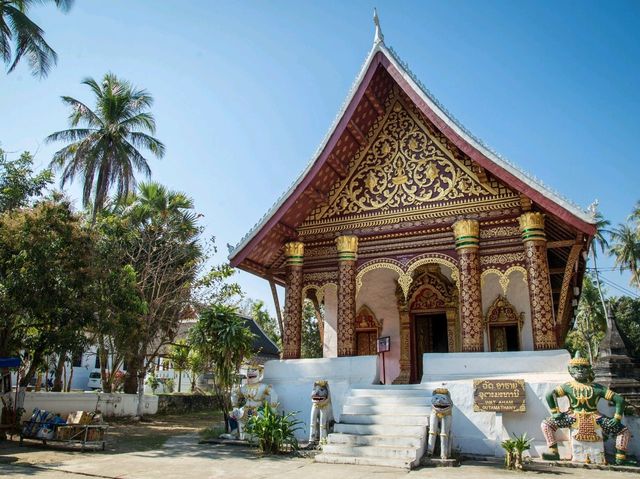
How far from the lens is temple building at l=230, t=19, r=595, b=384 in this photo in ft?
33.3

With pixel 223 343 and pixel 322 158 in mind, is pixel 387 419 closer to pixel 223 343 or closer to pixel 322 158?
pixel 223 343

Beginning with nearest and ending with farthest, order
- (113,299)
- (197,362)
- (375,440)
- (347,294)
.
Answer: (375,440)
(347,294)
(113,299)
(197,362)

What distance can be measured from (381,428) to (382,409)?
1.89ft

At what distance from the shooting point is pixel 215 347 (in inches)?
457

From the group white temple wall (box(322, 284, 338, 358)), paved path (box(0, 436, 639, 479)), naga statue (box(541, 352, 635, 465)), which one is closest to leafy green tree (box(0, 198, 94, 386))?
paved path (box(0, 436, 639, 479))

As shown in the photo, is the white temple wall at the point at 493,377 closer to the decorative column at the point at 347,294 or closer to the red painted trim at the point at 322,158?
the decorative column at the point at 347,294

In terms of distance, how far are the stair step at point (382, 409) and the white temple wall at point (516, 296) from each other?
3.88 meters

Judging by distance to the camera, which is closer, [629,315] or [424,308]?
[424,308]

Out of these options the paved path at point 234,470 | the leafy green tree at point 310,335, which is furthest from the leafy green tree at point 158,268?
the leafy green tree at point 310,335

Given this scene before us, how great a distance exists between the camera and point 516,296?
39.5 feet

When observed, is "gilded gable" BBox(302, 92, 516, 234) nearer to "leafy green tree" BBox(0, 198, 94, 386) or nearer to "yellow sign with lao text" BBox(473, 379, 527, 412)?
"yellow sign with lao text" BBox(473, 379, 527, 412)

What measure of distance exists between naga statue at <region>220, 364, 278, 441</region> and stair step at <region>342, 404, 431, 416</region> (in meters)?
1.61

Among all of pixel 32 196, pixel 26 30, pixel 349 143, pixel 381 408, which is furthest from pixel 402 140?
pixel 26 30

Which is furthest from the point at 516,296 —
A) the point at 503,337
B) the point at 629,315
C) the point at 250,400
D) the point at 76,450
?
the point at 629,315
